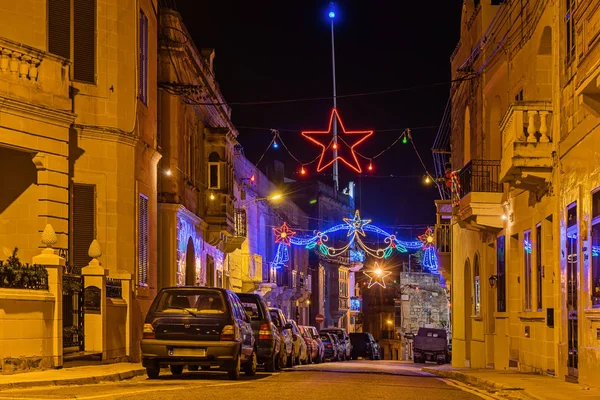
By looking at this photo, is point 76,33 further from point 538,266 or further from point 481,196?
point 538,266

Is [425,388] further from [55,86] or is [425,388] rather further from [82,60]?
[82,60]

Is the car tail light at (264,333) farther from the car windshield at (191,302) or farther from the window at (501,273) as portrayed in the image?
the window at (501,273)

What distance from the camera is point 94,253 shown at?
23.4 m

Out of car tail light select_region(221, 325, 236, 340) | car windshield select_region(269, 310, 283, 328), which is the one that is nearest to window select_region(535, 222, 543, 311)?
car windshield select_region(269, 310, 283, 328)

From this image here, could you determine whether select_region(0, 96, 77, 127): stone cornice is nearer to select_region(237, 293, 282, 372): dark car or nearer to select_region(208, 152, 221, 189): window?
select_region(237, 293, 282, 372): dark car

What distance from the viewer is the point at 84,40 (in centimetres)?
2600

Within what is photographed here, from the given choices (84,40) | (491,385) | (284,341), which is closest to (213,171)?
(284,341)

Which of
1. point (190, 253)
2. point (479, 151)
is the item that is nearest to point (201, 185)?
point (190, 253)

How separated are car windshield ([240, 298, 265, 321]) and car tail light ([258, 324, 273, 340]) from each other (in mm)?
312

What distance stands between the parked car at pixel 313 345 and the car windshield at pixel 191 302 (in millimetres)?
18129

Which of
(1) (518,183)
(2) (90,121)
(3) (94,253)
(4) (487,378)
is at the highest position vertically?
(2) (90,121)

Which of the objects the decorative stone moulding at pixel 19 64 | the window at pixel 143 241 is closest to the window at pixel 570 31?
the decorative stone moulding at pixel 19 64

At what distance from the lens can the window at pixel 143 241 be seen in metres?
28.3

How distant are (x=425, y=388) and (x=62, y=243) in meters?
9.13
